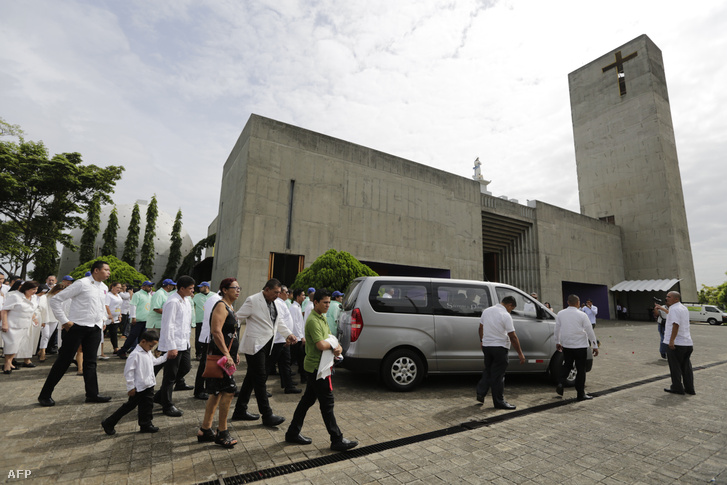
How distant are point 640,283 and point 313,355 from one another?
1695 inches

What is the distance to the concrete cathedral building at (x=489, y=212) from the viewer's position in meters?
19.2

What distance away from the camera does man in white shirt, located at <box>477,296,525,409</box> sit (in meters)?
5.27

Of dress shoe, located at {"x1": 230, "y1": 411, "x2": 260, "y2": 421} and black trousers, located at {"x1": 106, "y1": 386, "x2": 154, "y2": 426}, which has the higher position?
black trousers, located at {"x1": 106, "y1": 386, "x2": 154, "y2": 426}

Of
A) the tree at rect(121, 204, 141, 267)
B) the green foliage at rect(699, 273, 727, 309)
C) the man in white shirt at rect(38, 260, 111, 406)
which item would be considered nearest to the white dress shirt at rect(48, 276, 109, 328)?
the man in white shirt at rect(38, 260, 111, 406)

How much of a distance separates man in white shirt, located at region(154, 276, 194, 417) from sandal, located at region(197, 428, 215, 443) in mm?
1052

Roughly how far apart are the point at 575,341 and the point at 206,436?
5.60 metres

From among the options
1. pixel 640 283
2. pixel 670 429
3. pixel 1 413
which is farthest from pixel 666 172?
pixel 1 413

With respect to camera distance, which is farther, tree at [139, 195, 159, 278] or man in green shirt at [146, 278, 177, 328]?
tree at [139, 195, 159, 278]

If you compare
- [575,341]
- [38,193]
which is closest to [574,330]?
[575,341]

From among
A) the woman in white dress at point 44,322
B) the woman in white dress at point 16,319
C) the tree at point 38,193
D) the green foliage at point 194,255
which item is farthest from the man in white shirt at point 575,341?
the green foliage at point 194,255

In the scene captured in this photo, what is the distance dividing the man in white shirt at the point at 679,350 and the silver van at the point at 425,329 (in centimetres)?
157

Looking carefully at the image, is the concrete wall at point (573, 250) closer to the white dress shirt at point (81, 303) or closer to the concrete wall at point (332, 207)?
the concrete wall at point (332, 207)

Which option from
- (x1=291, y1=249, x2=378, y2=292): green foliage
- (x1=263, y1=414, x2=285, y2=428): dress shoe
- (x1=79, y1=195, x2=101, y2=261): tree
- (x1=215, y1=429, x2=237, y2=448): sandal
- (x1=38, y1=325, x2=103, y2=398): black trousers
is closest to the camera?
(x1=215, y1=429, x2=237, y2=448): sandal

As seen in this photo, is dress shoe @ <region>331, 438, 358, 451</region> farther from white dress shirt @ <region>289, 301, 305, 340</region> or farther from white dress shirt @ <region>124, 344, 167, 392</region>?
white dress shirt @ <region>289, 301, 305, 340</region>
